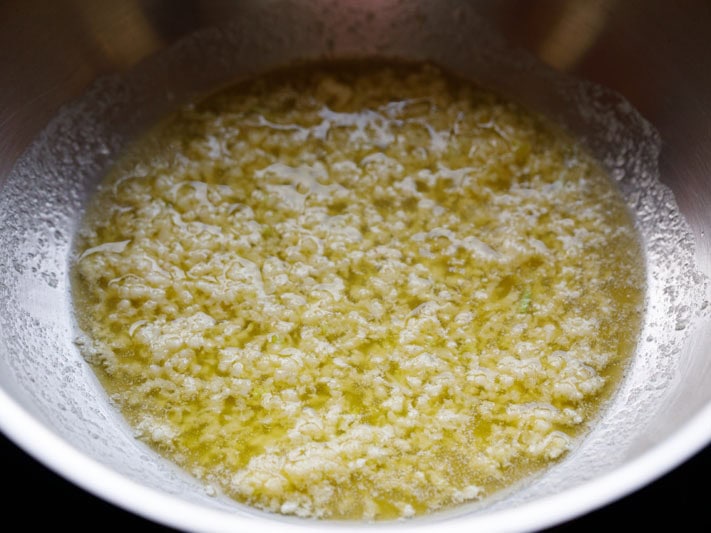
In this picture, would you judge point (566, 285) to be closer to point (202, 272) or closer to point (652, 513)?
point (652, 513)

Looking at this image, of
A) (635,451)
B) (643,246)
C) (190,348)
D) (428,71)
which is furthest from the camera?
(428,71)

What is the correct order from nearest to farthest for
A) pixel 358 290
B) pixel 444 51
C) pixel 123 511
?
1. pixel 123 511
2. pixel 358 290
3. pixel 444 51

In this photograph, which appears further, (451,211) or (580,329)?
(451,211)

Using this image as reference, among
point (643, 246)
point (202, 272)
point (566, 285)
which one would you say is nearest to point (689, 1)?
point (643, 246)

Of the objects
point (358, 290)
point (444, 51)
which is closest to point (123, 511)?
point (358, 290)

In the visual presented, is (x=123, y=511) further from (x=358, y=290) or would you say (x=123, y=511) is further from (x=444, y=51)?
(x=444, y=51)

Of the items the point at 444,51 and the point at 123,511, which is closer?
the point at 123,511
